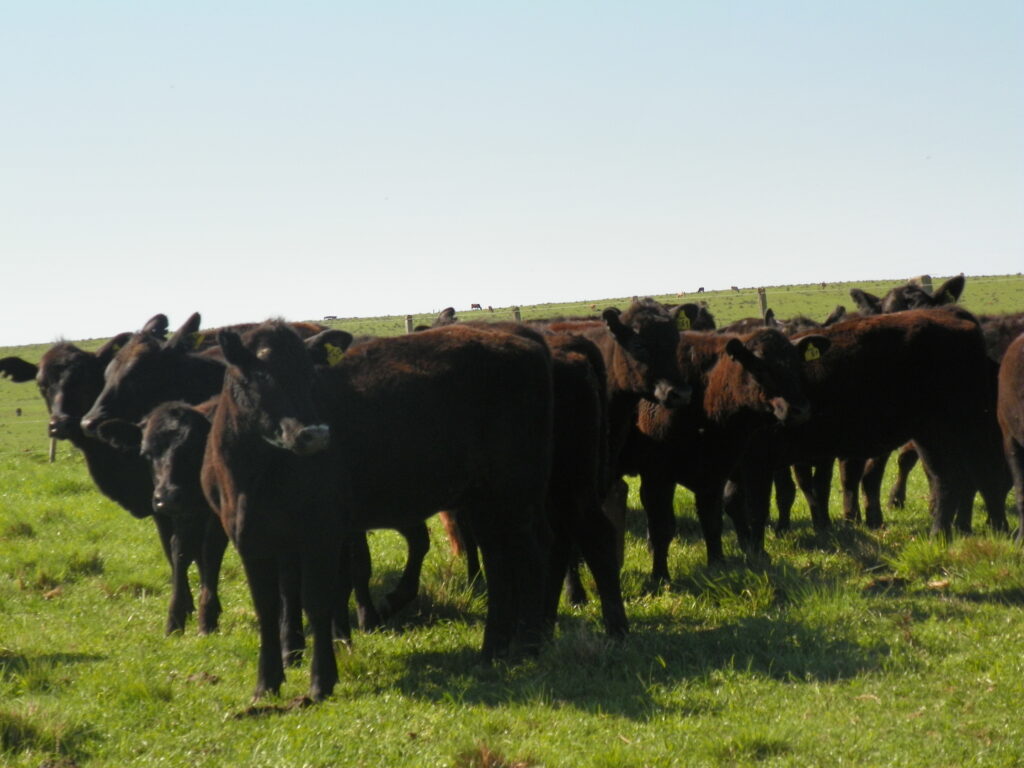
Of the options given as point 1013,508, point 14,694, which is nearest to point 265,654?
point 14,694

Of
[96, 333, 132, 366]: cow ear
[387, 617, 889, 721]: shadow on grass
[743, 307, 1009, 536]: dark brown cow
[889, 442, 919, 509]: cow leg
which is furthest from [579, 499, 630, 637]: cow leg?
[889, 442, 919, 509]: cow leg

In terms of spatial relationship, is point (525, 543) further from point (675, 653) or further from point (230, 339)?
point (230, 339)

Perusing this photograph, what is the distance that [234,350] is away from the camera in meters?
6.88

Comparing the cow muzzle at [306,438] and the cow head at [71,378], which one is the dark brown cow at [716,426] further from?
the cow head at [71,378]

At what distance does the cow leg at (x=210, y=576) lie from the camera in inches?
342

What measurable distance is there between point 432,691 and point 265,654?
3.25ft

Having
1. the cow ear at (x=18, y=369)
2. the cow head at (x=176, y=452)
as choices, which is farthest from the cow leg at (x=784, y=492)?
the cow ear at (x=18, y=369)

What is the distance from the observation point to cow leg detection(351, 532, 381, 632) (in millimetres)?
8617

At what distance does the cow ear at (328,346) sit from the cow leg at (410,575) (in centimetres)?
170

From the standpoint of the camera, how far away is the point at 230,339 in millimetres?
6859

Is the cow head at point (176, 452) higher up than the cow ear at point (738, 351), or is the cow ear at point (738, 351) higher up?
the cow ear at point (738, 351)

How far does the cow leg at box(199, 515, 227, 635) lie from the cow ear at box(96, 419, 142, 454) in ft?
2.56

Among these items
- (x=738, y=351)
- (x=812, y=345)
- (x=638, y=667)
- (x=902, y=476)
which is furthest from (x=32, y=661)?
(x=902, y=476)

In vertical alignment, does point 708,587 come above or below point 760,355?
below
